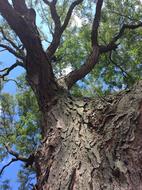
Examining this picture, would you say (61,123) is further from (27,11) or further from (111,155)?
(27,11)

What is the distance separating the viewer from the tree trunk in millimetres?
3361

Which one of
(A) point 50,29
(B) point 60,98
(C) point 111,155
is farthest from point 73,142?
(A) point 50,29

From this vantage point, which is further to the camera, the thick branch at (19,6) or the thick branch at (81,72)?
the thick branch at (19,6)

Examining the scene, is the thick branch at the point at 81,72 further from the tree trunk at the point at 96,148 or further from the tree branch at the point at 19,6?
the tree trunk at the point at 96,148

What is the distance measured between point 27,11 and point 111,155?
16.0ft

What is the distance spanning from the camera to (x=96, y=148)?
12.7 ft

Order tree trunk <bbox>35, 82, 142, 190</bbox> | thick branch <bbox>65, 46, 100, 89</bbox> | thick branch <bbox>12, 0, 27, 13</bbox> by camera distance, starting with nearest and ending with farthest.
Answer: tree trunk <bbox>35, 82, 142, 190</bbox>, thick branch <bbox>65, 46, 100, 89</bbox>, thick branch <bbox>12, 0, 27, 13</bbox>

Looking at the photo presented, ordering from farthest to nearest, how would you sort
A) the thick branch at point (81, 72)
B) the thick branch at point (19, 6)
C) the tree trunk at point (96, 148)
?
the thick branch at point (19, 6) → the thick branch at point (81, 72) → the tree trunk at point (96, 148)

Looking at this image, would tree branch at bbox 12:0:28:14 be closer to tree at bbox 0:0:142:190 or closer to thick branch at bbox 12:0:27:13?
thick branch at bbox 12:0:27:13

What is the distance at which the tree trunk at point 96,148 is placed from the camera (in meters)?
3.36

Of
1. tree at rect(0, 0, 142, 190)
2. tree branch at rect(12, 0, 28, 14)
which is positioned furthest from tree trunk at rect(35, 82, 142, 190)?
tree branch at rect(12, 0, 28, 14)

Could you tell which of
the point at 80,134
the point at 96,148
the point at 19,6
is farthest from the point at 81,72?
the point at 96,148

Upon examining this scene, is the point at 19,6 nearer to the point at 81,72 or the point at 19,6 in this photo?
the point at 19,6


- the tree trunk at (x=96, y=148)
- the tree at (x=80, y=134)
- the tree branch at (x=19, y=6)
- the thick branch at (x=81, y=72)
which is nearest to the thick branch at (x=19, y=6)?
the tree branch at (x=19, y=6)
